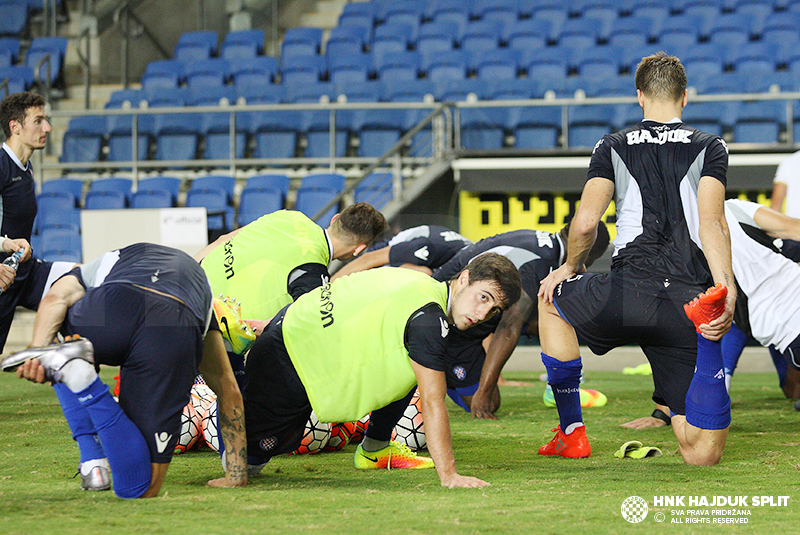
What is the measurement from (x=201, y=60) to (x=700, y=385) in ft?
37.1

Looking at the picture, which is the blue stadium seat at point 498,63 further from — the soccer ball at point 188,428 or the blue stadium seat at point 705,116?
the soccer ball at point 188,428

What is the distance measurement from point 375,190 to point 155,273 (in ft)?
20.6

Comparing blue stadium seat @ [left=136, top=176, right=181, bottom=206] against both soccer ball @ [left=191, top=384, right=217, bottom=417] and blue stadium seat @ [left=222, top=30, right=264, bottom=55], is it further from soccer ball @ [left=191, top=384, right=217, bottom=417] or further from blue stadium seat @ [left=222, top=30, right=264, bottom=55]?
soccer ball @ [left=191, top=384, right=217, bottom=417]

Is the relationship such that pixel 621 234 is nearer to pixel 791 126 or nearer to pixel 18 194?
pixel 18 194

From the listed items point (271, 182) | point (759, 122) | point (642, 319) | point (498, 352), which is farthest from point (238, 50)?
point (642, 319)

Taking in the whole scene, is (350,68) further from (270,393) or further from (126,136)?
(270,393)

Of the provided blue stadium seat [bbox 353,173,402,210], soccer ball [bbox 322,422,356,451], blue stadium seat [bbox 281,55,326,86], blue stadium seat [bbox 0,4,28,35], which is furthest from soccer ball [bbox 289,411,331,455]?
blue stadium seat [bbox 0,4,28,35]

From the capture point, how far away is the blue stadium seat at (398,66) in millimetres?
12211

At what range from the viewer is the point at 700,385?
11.8ft

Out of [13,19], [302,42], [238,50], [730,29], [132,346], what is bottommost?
[132,346]

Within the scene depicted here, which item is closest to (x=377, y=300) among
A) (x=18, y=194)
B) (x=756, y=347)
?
(x=18, y=194)

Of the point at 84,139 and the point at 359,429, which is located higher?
the point at 84,139

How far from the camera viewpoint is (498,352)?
17.1ft

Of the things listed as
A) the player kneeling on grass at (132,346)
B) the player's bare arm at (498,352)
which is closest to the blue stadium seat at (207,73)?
the player's bare arm at (498,352)
